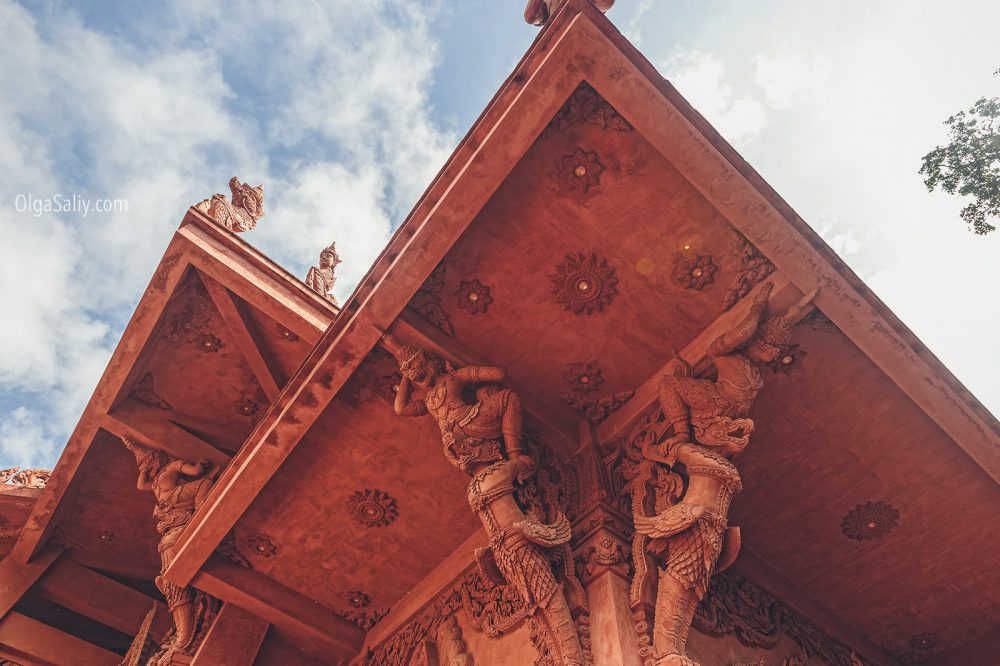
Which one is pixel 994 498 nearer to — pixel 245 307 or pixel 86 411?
pixel 245 307

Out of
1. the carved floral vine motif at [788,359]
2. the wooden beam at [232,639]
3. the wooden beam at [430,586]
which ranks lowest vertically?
the wooden beam at [232,639]

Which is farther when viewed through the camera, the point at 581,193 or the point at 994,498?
the point at 994,498

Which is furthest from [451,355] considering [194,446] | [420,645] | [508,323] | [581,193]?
[194,446]

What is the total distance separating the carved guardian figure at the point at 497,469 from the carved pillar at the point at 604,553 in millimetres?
166

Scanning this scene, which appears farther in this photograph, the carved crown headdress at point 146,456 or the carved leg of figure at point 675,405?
the carved crown headdress at point 146,456

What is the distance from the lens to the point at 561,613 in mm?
3865

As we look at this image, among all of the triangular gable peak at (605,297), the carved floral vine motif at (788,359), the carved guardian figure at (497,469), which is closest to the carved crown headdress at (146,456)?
the triangular gable peak at (605,297)

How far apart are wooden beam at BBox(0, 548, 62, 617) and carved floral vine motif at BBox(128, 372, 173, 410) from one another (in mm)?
2302

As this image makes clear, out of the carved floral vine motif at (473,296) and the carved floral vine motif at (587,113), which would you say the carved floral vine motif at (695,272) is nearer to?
the carved floral vine motif at (587,113)

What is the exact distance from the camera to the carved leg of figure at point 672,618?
3.63 meters

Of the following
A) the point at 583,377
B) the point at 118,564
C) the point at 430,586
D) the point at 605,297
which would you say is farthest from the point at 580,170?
the point at 118,564

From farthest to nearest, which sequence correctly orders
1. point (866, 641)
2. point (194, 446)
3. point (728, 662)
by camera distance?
point (194, 446), point (866, 641), point (728, 662)

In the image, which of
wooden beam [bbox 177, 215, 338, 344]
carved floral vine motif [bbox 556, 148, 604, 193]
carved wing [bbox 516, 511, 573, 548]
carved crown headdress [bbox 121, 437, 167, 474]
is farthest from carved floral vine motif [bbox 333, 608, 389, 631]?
carved floral vine motif [bbox 556, 148, 604, 193]

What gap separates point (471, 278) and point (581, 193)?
878 millimetres
